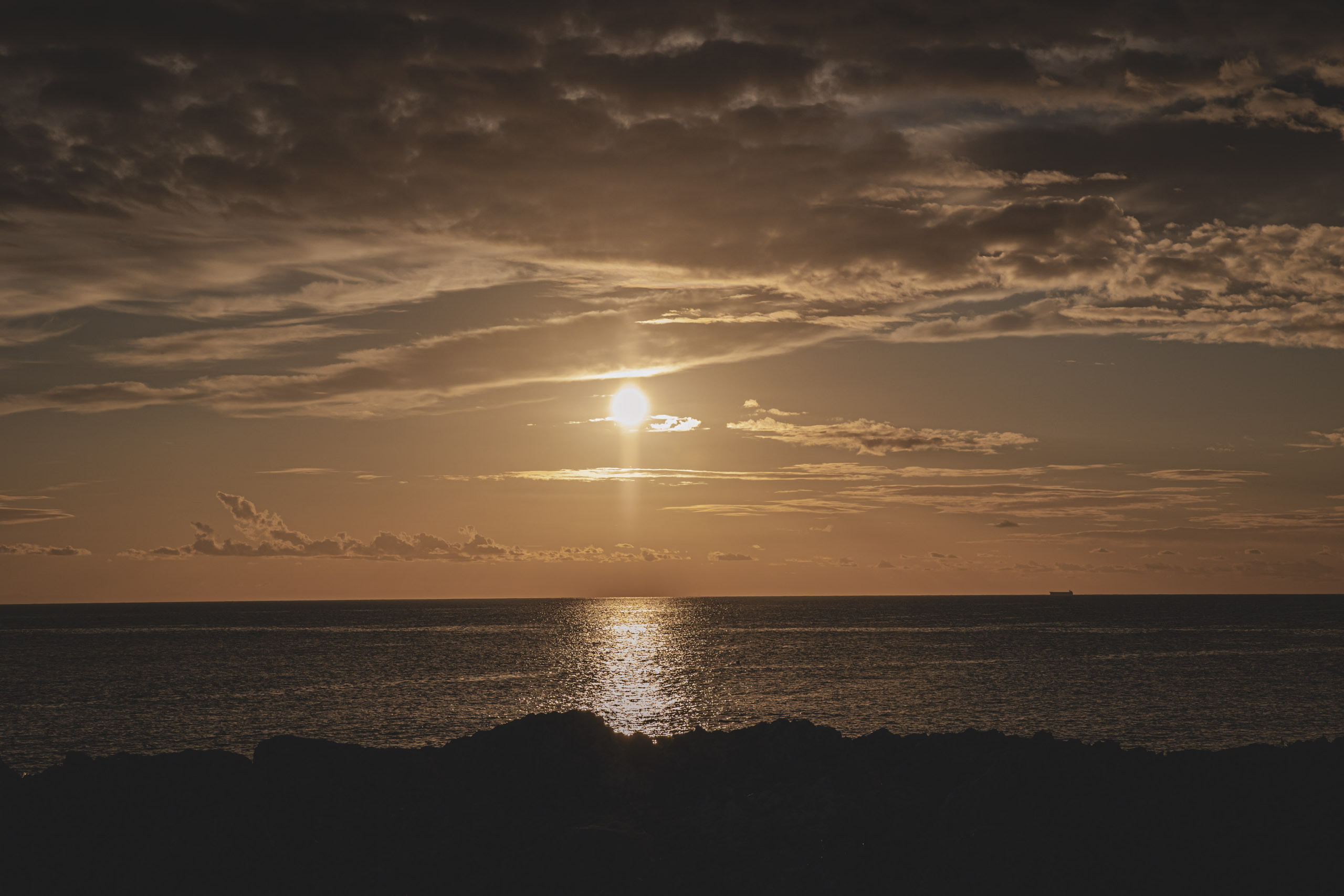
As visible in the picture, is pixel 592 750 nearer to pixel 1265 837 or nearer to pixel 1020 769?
pixel 1020 769

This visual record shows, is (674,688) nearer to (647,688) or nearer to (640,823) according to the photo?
(647,688)

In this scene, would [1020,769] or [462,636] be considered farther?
[462,636]

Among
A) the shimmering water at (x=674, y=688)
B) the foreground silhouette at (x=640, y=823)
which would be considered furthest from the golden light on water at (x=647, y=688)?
the foreground silhouette at (x=640, y=823)

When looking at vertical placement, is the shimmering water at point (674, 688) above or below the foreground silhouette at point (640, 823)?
below

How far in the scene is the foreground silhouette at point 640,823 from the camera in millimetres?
20500

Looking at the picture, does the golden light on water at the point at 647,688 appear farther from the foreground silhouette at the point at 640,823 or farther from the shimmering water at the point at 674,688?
the foreground silhouette at the point at 640,823

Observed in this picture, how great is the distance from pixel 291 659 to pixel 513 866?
107 meters

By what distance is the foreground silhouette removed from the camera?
67.3 ft

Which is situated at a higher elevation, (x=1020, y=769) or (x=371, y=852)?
(x=1020, y=769)

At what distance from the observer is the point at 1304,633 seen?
520 feet

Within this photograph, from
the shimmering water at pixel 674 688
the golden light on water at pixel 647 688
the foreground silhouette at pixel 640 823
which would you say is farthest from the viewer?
the golden light on water at pixel 647 688

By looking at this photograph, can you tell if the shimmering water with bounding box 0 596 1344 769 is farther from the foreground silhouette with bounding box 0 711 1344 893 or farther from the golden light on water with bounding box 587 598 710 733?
the foreground silhouette with bounding box 0 711 1344 893

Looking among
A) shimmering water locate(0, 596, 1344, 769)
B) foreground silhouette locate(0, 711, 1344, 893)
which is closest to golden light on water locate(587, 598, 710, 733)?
shimmering water locate(0, 596, 1344, 769)

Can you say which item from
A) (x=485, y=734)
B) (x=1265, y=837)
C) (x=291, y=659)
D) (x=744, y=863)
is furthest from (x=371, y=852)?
→ (x=291, y=659)
